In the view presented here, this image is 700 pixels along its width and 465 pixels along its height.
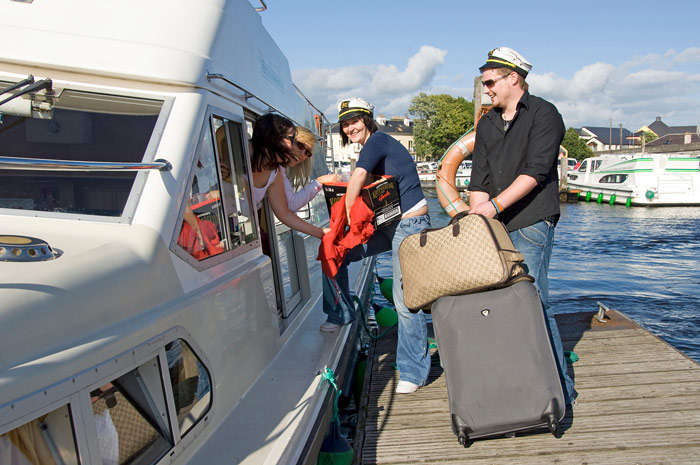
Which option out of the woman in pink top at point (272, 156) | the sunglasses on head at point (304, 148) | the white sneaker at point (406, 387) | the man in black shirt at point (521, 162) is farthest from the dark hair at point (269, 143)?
the white sneaker at point (406, 387)

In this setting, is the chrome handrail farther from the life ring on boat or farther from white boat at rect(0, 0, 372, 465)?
the life ring on boat

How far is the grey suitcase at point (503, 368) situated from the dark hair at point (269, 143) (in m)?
1.65

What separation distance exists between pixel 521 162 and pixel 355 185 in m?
1.09

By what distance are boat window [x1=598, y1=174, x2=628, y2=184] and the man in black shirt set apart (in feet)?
105

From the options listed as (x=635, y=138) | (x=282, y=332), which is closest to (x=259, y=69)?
(x=282, y=332)

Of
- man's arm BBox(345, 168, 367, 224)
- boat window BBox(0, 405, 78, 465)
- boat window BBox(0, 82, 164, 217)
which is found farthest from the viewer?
man's arm BBox(345, 168, 367, 224)

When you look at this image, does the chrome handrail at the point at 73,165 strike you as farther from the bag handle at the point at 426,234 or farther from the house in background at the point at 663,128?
the house in background at the point at 663,128

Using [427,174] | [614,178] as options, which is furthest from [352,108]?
[427,174]

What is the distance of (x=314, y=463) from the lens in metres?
2.96

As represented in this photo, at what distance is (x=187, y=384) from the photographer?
253cm

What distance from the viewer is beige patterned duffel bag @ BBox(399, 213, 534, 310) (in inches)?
123

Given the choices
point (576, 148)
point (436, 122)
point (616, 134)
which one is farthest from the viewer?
point (616, 134)

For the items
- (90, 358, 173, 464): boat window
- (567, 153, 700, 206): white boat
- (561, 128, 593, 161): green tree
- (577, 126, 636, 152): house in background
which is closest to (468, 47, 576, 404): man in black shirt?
(90, 358, 173, 464): boat window

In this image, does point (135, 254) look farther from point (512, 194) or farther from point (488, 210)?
point (512, 194)
